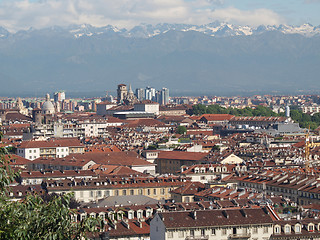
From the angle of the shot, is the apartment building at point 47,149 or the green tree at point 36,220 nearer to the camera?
the green tree at point 36,220

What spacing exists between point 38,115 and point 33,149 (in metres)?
71.7

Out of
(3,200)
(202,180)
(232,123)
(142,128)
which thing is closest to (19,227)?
(3,200)

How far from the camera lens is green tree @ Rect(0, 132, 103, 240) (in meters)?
15.5

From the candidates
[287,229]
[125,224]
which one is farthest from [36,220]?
[125,224]

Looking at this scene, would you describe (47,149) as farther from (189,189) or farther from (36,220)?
(36,220)

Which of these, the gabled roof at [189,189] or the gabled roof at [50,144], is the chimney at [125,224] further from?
the gabled roof at [50,144]

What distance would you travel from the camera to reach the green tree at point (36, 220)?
1548 centimetres

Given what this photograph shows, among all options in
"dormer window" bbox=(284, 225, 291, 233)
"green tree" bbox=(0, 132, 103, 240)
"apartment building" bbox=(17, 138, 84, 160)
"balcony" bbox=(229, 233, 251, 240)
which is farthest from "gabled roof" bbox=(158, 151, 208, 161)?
"green tree" bbox=(0, 132, 103, 240)

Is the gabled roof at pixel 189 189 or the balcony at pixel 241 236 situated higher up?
the balcony at pixel 241 236

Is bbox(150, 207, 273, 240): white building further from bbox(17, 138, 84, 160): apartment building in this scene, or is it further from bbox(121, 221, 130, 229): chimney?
bbox(17, 138, 84, 160): apartment building

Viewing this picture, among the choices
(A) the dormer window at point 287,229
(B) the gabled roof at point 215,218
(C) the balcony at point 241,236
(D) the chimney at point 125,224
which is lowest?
(C) the balcony at point 241,236

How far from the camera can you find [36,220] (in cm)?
1594

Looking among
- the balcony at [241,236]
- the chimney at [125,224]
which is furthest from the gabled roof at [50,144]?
the balcony at [241,236]

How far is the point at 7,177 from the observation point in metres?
16.4
